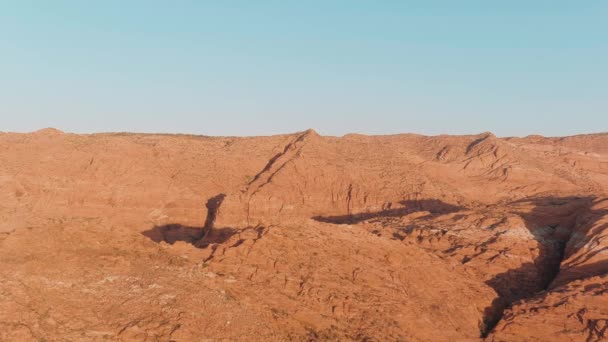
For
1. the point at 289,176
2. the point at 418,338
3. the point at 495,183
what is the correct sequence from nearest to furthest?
the point at 418,338 < the point at 289,176 < the point at 495,183

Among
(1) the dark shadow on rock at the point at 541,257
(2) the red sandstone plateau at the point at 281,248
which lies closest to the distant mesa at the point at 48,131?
(2) the red sandstone plateau at the point at 281,248

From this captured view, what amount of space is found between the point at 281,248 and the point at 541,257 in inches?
460

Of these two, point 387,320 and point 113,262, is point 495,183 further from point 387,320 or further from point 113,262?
point 113,262

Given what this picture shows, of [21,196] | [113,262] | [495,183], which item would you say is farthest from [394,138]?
[113,262]

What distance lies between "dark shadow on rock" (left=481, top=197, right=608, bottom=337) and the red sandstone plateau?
76 mm

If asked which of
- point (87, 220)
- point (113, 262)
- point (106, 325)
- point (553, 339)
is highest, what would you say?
point (87, 220)

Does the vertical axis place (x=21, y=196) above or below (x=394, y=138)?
below

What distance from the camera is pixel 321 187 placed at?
37562 millimetres

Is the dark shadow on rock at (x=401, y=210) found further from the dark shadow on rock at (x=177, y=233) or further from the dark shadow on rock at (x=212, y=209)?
the dark shadow on rock at (x=177, y=233)

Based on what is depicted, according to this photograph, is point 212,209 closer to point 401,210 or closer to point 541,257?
point 401,210

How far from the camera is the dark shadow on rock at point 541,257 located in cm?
1817

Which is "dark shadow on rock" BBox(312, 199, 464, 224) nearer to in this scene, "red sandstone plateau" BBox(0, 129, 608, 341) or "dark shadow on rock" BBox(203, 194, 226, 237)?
"red sandstone plateau" BBox(0, 129, 608, 341)

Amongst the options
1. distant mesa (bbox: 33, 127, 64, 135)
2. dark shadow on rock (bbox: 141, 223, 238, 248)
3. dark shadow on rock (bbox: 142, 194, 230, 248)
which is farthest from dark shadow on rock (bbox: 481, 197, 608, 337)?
distant mesa (bbox: 33, 127, 64, 135)

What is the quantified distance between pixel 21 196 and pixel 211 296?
74.5 ft
